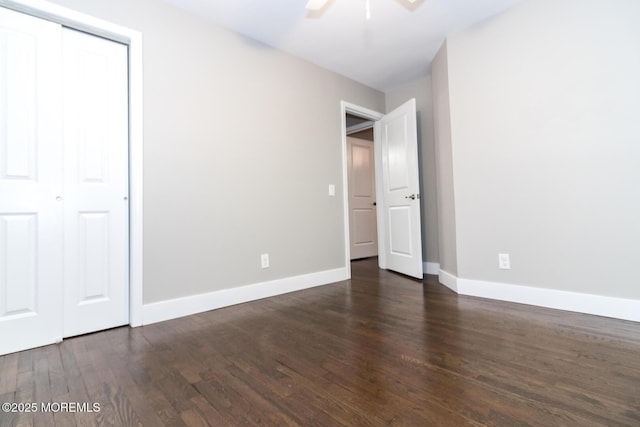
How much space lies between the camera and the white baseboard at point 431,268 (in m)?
3.46

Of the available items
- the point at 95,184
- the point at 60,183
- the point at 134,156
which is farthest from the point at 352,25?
the point at 60,183

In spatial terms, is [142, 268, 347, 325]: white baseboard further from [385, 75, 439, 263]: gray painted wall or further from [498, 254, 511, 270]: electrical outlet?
[498, 254, 511, 270]: electrical outlet

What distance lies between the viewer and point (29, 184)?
170cm

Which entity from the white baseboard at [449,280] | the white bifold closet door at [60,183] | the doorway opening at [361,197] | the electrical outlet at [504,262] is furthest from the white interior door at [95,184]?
the doorway opening at [361,197]

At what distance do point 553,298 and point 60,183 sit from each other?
Result: 3396mm

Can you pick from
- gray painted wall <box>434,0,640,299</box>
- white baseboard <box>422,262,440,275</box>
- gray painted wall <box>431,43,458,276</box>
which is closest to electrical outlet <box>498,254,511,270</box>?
gray painted wall <box>434,0,640,299</box>

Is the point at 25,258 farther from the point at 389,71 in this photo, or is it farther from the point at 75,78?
the point at 389,71

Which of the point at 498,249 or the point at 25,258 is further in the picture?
the point at 498,249

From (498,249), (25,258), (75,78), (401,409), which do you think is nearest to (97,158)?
(75,78)

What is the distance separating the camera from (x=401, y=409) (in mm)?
1044

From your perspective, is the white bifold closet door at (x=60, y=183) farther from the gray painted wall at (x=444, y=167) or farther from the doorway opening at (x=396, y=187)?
the gray painted wall at (x=444, y=167)

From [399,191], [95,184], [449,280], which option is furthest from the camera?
[399,191]

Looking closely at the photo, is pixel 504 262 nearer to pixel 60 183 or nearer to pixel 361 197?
pixel 361 197

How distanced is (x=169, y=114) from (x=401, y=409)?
7.42ft
